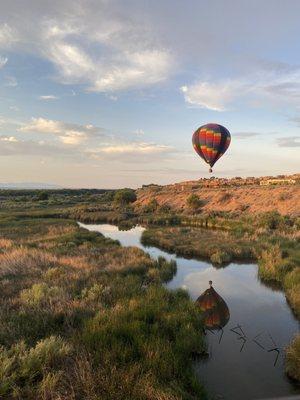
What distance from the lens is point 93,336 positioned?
963 cm

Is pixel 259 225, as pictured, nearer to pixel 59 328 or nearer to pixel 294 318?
pixel 294 318

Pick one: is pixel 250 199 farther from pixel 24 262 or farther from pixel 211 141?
pixel 24 262

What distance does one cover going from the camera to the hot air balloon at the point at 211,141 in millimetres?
46062

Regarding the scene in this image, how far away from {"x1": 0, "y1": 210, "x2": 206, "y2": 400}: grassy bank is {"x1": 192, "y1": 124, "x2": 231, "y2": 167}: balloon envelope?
30661 millimetres

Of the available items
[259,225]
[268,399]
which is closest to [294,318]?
[268,399]

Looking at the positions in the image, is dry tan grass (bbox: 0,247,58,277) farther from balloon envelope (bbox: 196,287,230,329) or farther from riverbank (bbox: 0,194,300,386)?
balloon envelope (bbox: 196,287,230,329)

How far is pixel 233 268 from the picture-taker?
22531 millimetres

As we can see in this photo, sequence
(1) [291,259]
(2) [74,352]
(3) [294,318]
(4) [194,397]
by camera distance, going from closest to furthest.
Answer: (4) [194,397] < (2) [74,352] < (3) [294,318] < (1) [291,259]

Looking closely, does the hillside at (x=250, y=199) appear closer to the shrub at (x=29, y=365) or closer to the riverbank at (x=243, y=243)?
the riverbank at (x=243, y=243)

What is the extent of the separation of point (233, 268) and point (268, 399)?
14.5m

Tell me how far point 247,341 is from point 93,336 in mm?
4677

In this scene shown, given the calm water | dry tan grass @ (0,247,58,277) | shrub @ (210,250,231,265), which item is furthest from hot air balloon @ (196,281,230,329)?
dry tan grass @ (0,247,58,277)

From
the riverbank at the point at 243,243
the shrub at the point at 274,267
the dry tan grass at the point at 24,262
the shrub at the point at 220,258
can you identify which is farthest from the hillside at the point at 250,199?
the dry tan grass at the point at 24,262

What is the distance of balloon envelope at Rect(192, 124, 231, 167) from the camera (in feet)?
151
